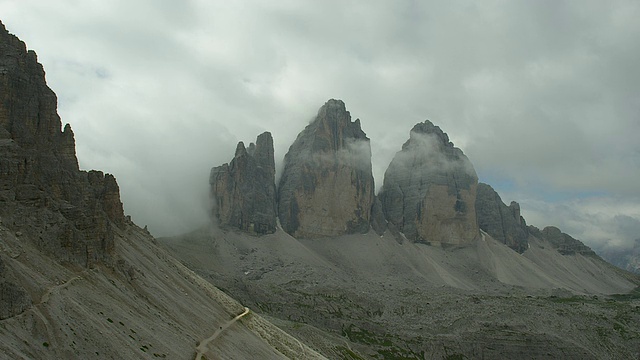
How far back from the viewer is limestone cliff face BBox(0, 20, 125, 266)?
60.2 meters

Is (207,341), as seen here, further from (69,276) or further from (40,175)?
(40,175)

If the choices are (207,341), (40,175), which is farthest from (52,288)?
(207,341)

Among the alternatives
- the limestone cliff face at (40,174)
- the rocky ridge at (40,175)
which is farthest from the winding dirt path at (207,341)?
the limestone cliff face at (40,174)

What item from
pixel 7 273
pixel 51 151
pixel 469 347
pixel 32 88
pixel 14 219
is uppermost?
pixel 32 88

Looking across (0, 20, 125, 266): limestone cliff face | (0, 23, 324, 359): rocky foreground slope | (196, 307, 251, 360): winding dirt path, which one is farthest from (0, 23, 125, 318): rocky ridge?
(196, 307, 251, 360): winding dirt path

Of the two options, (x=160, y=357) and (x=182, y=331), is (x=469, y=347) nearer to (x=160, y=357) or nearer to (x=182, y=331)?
(x=182, y=331)

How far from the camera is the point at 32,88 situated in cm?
7556

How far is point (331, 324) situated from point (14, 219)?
410 ft

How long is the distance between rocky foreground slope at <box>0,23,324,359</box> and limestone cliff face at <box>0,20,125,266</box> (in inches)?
5.6

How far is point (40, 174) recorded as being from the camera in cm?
6756

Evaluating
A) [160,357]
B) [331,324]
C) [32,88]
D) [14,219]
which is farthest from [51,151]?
[331,324]

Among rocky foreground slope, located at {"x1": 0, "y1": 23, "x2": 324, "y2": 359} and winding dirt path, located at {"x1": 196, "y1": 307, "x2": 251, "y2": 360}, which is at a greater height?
rocky foreground slope, located at {"x1": 0, "y1": 23, "x2": 324, "y2": 359}

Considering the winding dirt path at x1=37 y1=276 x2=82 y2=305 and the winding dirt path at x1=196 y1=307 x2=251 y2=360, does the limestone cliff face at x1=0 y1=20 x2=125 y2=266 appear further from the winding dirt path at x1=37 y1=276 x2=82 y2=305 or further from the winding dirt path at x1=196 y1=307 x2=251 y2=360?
the winding dirt path at x1=196 y1=307 x2=251 y2=360

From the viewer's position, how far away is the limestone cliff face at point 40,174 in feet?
197
